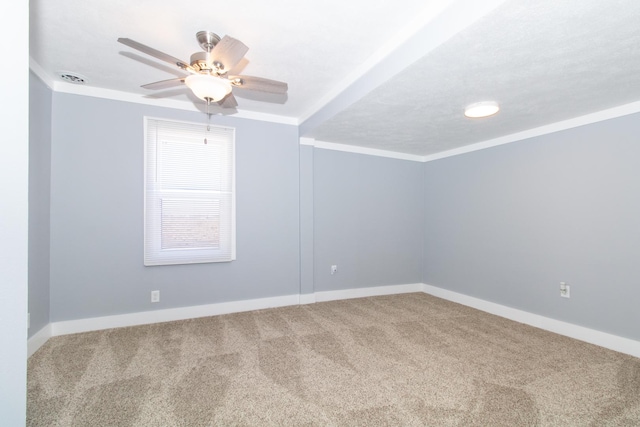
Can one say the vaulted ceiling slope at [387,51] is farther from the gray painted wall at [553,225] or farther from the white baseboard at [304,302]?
the white baseboard at [304,302]

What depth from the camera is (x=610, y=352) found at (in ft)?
8.13

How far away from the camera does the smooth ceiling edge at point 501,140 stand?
258cm

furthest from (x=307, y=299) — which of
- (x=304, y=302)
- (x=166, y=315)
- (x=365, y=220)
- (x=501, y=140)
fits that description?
(x=501, y=140)

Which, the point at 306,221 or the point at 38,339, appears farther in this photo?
the point at 306,221

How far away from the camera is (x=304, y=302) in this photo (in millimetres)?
3727

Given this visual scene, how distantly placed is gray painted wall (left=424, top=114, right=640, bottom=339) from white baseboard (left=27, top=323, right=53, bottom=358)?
15.3ft

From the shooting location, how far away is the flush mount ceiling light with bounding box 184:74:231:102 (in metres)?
1.75

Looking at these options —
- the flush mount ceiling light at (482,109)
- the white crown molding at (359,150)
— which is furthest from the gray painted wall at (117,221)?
the flush mount ceiling light at (482,109)

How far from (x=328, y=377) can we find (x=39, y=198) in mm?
2929

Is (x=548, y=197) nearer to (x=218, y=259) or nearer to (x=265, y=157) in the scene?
(x=265, y=157)

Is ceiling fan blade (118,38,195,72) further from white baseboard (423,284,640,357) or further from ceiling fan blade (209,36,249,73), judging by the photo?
white baseboard (423,284,640,357)

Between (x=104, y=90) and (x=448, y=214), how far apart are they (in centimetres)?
452

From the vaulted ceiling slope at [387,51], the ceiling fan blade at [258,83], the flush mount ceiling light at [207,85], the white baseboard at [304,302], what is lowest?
the white baseboard at [304,302]

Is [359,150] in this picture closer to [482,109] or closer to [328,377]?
[482,109]
